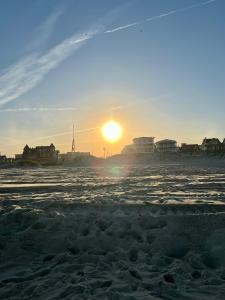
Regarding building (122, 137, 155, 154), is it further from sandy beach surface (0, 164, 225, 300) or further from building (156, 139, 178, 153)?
sandy beach surface (0, 164, 225, 300)

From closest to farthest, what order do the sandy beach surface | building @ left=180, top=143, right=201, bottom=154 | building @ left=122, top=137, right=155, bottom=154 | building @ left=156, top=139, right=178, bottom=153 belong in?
the sandy beach surface < building @ left=180, top=143, right=201, bottom=154 < building @ left=156, top=139, right=178, bottom=153 < building @ left=122, top=137, right=155, bottom=154

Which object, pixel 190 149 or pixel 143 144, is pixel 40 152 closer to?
pixel 190 149

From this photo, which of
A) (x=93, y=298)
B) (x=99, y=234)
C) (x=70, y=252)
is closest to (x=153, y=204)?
(x=99, y=234)

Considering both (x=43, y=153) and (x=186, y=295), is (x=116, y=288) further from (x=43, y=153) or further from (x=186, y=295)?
(x=43, y=153)

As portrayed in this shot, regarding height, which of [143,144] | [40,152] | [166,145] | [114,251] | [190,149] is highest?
[143,144]

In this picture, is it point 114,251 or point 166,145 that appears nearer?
point 114,251

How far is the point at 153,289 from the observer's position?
415cm

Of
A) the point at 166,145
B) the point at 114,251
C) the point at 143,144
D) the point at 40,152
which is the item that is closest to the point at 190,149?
the point at 166,145

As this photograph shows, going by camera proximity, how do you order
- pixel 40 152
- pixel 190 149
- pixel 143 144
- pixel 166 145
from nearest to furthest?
pixel 190 149
pixel 40 152
pixel 166 145
pixel 143 144

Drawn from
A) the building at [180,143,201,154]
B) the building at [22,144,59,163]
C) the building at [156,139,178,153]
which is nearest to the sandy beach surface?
the building at [180,143,201,154]

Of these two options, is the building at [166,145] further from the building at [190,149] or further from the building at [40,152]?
the building at [40,152]

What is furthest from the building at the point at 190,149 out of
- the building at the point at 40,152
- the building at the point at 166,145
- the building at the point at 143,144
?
the building at the point at 40,152

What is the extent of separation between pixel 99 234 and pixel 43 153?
83.5 meters

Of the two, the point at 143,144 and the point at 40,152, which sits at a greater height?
the point at 143,144
